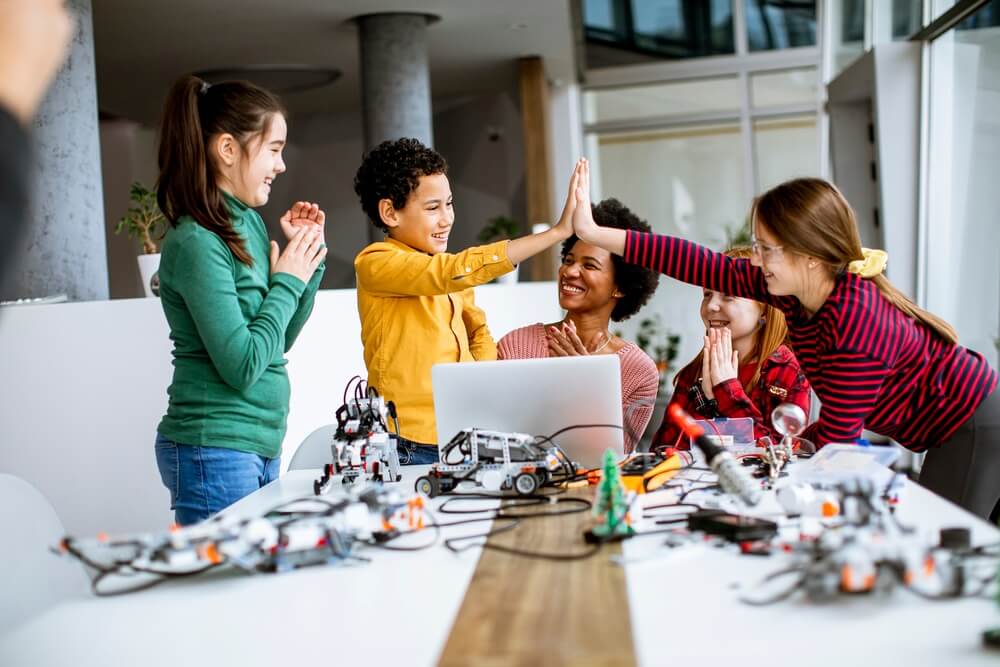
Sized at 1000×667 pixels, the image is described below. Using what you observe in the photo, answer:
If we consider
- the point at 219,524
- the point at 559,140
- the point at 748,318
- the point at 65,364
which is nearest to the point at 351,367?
the point at 65,364

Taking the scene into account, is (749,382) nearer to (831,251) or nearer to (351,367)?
(831,251)

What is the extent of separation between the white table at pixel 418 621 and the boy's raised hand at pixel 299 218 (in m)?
1.01

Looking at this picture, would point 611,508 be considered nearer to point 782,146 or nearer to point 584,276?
point 584,276

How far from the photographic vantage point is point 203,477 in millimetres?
2053

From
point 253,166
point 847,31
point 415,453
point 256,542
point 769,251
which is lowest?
point 415,453

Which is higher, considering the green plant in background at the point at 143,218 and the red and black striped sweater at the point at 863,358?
the green plant in background at the point at 143,218

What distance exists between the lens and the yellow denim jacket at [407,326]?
7.92ft

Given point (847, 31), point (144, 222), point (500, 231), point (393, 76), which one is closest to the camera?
point (144, 222)

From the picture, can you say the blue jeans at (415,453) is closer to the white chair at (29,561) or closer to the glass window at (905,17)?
the white chair at (29,561)

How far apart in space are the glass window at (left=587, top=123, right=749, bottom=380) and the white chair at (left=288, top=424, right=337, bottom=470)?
7546 mm

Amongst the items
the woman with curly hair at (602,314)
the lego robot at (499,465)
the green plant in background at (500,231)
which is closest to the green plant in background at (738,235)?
the green plant in background at (500,231)

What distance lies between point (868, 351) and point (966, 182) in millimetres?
3928

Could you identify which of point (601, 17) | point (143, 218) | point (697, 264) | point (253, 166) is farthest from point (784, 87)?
point (253, 166)

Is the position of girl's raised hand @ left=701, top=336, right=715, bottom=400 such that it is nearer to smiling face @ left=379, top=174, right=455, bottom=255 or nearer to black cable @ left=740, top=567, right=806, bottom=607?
smiling face @ left=379, top=174, right=455, bottom=255
